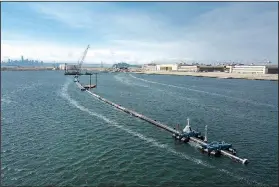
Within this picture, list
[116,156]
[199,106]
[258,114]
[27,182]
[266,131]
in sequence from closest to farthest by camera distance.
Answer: [27,182]
[116,156]
[266,131]
[258,114]
[199,106]

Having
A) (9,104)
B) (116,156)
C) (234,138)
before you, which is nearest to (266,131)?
(234,138)

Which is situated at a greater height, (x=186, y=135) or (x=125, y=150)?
(x=186, y=135)

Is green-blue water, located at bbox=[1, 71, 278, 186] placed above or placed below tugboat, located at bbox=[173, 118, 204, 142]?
below

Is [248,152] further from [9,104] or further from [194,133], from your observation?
[9,104]

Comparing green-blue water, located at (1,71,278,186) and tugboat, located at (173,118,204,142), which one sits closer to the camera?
green-blue water, located at (1,71,278,186)

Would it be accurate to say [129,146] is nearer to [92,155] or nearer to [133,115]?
[92,155]

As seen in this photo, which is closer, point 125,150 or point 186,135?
point 125,150

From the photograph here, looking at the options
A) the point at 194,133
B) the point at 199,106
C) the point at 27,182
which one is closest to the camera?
the point at 27,182

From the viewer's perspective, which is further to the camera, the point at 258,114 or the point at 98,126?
the point at 258,114

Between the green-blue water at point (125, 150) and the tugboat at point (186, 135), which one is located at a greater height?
the tugboat at point (186, 135)

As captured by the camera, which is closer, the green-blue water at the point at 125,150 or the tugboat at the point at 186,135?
the green-blue water at the point at 125,150
